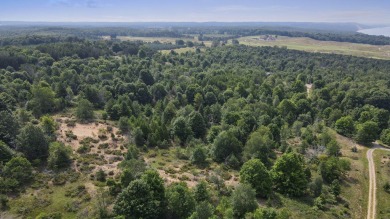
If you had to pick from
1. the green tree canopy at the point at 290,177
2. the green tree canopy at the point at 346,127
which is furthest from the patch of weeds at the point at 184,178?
the green tree canopy at the point at 346,127

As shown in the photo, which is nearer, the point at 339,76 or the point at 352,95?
the point at 352,95

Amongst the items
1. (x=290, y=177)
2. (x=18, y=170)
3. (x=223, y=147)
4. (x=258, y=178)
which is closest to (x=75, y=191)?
→ (x=18, y=170)

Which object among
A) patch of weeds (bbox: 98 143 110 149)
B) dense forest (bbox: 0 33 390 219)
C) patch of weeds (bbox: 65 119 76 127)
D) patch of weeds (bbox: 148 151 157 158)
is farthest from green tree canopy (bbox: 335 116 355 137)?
patch of weeds (bbox: 65 119 76 127)

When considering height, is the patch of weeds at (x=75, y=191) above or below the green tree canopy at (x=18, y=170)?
below

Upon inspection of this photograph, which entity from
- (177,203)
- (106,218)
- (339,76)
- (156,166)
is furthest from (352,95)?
(106,218)

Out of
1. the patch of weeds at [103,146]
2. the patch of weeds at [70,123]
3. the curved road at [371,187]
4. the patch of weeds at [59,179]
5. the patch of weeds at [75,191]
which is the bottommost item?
the curved road at [371,187]

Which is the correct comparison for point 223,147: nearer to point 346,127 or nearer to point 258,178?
point 258,178

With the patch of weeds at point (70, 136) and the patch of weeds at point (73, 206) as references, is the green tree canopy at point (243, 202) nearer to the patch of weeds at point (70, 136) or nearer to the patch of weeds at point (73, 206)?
the patch of weeds at point (73, 206)

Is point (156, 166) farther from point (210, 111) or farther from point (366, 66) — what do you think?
point (366, 66)
